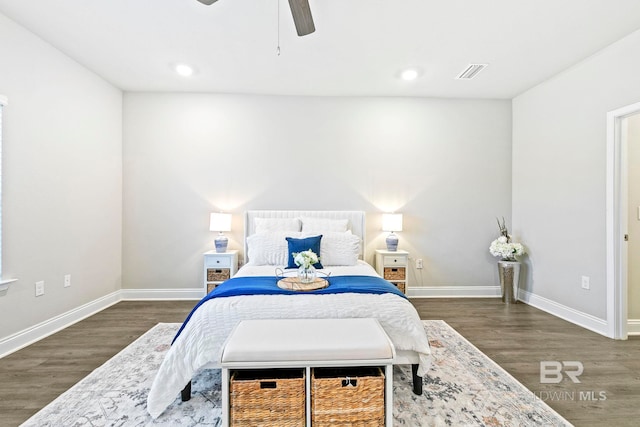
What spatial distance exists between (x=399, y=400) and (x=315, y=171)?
10.0 ft

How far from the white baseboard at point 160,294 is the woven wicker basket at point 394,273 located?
2.55 metres

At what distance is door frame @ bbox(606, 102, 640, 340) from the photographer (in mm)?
2988

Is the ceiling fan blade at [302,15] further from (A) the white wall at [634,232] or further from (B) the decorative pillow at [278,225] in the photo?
(A) the white wall at [634,232]

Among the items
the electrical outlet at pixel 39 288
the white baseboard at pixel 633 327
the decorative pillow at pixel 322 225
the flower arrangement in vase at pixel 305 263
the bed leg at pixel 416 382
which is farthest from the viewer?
the decorative pillow at pixel 322 225

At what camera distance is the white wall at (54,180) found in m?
2.72

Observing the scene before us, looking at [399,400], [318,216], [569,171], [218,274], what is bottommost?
[399,400]

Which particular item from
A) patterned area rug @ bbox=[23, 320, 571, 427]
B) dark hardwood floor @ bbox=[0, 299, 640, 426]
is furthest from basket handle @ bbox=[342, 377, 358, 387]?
dark hardwood floor @ bbox=[0, 299, 640, 426]

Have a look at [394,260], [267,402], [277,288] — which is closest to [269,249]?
[277,288]

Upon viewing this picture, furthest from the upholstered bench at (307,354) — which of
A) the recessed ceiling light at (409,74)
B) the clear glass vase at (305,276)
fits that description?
the recessed ceiling light at (409,74)

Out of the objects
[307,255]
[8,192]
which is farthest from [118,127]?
[307,255]

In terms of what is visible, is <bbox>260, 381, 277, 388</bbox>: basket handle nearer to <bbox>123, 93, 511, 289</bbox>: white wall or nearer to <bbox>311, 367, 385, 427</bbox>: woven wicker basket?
<bbox>311, 367, 385, 427</bbox>: woven wicker basket

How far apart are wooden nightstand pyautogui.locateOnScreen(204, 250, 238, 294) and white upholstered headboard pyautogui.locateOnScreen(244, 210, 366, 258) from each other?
0.35m

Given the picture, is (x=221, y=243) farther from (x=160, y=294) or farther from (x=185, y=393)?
(x=185, y=393)

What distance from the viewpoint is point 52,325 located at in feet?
10.2
